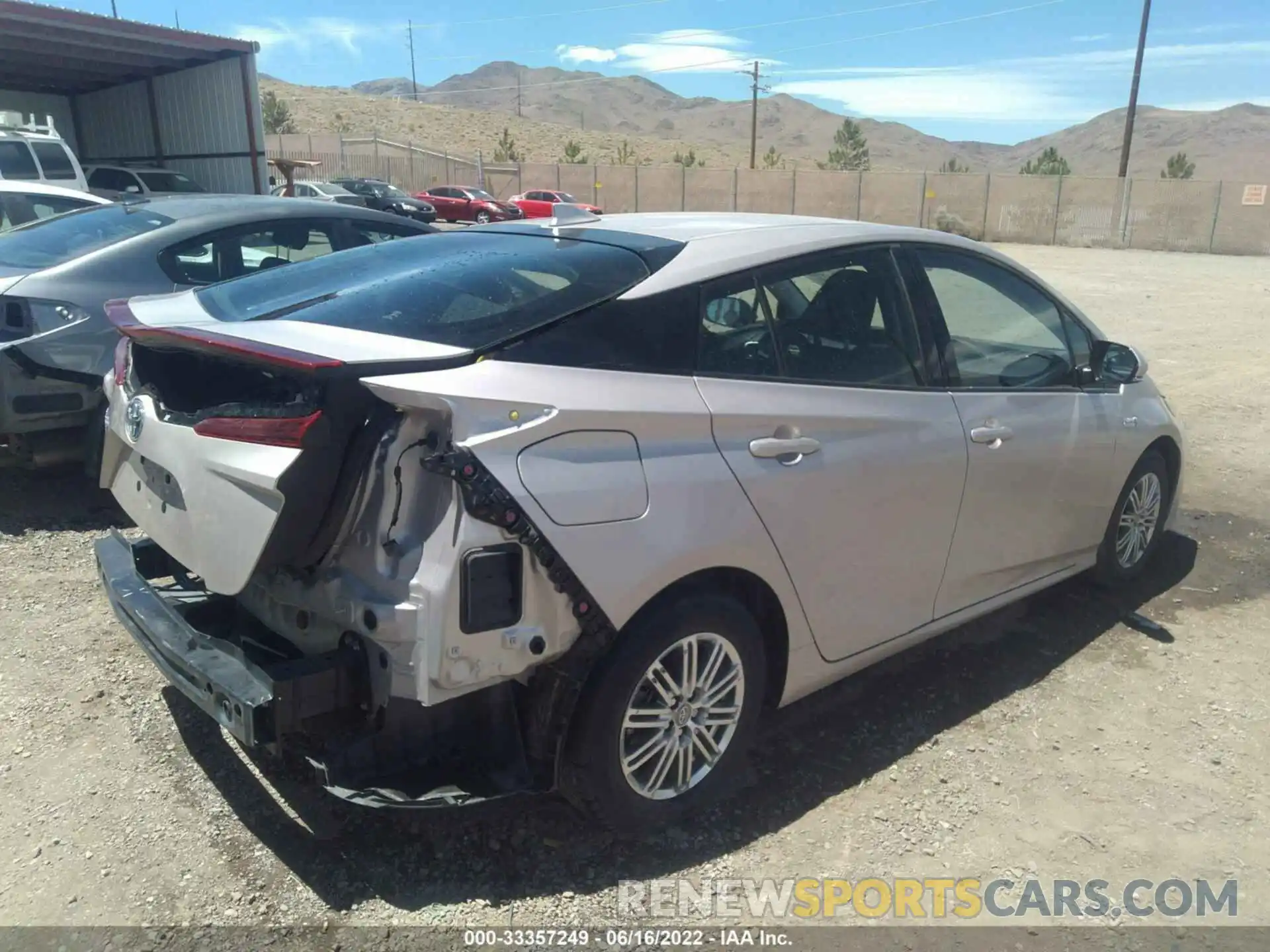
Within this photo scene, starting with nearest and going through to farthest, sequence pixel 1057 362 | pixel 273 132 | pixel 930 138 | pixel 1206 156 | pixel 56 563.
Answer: pixel 1057 362 → pixel 56 563 → pixel 273 132 → pixel 1206 156 → pixel 930 138

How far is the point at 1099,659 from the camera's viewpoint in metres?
4.20

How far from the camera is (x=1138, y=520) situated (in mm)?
4746

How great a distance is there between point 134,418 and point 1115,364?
3.86 metres

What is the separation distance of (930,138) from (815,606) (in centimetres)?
20870

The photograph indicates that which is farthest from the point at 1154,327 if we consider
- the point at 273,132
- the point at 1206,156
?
the point at 1206,156

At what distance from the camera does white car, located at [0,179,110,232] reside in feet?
30.6

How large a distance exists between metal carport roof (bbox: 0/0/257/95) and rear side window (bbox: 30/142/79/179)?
1647mm

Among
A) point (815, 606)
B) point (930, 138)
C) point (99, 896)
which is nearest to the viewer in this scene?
point (99, 896)

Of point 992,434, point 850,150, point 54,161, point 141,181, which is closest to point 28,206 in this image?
point 54,161

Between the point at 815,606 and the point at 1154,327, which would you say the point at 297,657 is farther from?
the point at 1154,327

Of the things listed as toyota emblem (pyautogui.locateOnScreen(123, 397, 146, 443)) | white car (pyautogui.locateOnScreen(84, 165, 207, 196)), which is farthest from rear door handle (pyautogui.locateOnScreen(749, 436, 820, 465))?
white car (pyautogui.locateOnScreen(84, 165, 207, 196))

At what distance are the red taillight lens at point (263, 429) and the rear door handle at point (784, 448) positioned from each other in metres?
1.23

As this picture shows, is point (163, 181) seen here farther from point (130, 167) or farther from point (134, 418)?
point (134, 418)

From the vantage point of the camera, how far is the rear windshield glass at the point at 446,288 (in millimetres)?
2707
